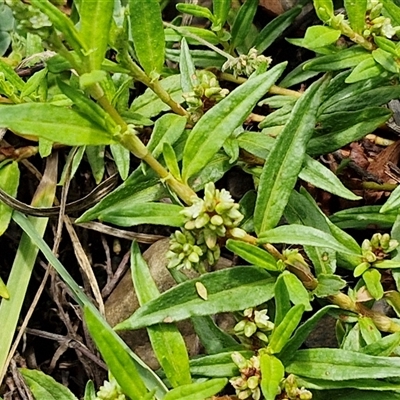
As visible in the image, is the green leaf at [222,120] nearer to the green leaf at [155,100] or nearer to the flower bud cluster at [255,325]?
the flower bud cluster at [255,325]

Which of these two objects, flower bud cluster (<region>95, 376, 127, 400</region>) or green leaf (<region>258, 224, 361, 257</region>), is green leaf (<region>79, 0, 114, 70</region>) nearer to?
green leaf (<region>258, 224, 361, 257</region>)

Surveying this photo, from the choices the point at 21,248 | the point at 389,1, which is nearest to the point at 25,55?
the point at 21,248

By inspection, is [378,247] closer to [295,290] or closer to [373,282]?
[373,282]

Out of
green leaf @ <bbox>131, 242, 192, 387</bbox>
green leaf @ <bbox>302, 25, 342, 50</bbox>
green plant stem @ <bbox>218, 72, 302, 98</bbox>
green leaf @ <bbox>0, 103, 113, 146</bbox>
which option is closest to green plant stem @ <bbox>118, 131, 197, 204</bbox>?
green leaf @ <bbox>0, 103, 113, 146</bbox>

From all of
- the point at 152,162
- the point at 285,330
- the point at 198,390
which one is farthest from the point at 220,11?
the point at 198,390

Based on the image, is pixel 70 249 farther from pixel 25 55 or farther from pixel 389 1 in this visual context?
pixel 389 1

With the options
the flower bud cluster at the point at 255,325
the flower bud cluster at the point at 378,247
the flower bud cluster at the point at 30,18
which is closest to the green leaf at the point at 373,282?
the flower bud cluster at the point at 378,247
